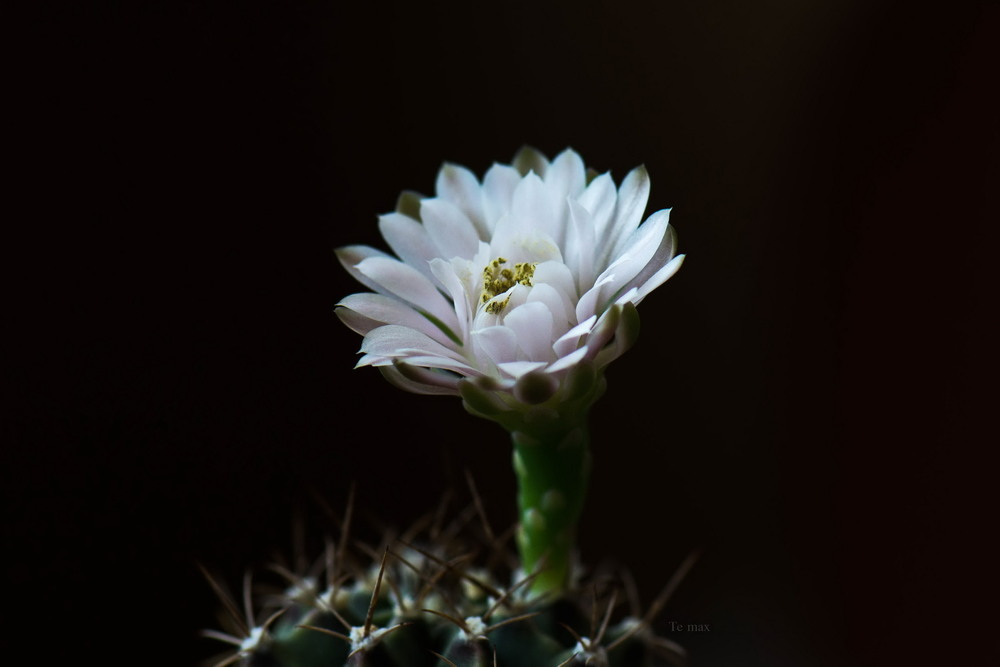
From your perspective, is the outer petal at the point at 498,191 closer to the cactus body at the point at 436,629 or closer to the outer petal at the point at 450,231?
the outer petal at the point at 450,231

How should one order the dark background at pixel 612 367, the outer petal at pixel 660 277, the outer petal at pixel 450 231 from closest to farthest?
the outer petal at pixel 660 277 → the outer petal at pixel 450 231 → the dark background at pixel 612 367

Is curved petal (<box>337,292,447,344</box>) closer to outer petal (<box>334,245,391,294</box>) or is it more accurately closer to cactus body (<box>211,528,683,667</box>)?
outer petal (<box>334,245,391,294</box>)

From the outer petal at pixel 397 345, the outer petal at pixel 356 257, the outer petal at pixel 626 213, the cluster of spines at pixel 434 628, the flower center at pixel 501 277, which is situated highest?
the outer petal at pixel 626 213

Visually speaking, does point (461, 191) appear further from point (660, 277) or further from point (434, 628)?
point (434, 628)

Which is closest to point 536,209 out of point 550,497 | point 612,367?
point 550,497

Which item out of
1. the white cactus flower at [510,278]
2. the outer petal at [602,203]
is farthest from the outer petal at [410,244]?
the outer petal at [602,203]

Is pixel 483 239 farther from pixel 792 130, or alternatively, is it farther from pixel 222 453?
pixel 792 130
